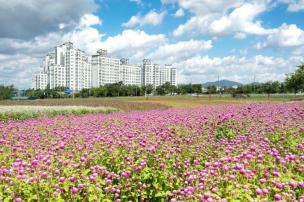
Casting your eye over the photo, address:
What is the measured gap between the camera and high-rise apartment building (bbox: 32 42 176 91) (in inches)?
6329

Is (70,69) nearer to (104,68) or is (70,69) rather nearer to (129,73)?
(104,68)

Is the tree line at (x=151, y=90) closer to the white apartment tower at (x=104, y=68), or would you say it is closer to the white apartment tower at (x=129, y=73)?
the white apartment tower at (x=104, y=68)

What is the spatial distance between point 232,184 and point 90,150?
9.44ft

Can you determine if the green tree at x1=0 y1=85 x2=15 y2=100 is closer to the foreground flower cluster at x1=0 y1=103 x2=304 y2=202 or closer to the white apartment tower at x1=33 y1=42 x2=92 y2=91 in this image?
the white apartment tower at x1=33 y1=42 x2=92 y2=91

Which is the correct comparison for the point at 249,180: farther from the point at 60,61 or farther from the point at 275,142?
the point at 60,61

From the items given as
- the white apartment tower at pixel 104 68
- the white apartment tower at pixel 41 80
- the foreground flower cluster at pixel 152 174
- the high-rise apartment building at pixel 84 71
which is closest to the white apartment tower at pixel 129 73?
the high-rise apartment building at pixel 84 71

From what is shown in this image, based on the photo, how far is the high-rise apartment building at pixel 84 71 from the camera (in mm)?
160750

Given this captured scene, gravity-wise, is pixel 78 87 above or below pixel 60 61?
below

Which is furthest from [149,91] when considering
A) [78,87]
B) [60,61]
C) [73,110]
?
[73,110]

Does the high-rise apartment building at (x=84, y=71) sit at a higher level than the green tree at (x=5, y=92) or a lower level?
higher

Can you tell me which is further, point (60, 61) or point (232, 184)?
point (60, 61)

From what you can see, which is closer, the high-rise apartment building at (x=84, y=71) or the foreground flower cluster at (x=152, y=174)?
the foreground flower cluster at (x=152, y=174)

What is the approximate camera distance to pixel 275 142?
6.23 metres

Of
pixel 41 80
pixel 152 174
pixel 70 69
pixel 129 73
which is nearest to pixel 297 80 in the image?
pixel 152 174
